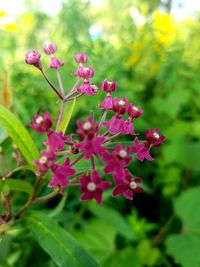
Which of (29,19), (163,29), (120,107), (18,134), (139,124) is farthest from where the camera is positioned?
(29,19)

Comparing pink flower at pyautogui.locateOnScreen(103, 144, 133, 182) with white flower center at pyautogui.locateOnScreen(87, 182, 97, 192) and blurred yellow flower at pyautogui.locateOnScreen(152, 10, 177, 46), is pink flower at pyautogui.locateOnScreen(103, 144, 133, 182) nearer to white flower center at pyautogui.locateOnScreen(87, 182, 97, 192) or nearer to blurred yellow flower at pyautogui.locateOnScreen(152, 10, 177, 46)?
white flower center at pyautogui.locateOnScreen(87, 182, 97, 192)

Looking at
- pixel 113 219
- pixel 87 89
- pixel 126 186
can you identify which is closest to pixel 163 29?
pixel 113 219

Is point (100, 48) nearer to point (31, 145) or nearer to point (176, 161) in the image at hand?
point (176, 161)

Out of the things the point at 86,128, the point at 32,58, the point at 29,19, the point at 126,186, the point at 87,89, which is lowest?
the point at 126,186

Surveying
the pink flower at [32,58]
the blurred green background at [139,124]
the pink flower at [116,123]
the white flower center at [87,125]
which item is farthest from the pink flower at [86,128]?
the blurred green background at [139,124]

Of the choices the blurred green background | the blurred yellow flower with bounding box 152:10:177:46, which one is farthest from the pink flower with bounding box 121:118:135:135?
the blurred yellow flower with bounding box 152:10:177:46

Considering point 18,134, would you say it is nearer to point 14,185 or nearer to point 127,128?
point 14,185

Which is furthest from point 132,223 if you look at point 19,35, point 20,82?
point 19,35

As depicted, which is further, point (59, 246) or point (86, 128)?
point (59, 246)
